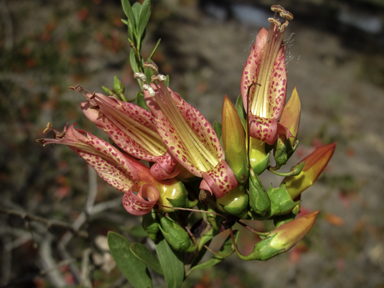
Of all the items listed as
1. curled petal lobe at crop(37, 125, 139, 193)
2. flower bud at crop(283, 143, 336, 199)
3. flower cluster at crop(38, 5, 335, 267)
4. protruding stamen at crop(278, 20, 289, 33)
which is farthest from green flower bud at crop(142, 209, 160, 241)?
protruding stamen at crop(278, 20, 289, 33)

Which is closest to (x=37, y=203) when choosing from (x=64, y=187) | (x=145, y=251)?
(x=64, y=187)

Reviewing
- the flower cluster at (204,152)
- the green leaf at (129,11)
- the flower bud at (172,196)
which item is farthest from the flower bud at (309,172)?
the green leaf at (129,11)

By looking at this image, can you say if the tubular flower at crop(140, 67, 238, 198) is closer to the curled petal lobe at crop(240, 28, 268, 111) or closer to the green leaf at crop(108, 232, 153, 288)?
the curled petal lobe at crop(240, 28, 268, 111)

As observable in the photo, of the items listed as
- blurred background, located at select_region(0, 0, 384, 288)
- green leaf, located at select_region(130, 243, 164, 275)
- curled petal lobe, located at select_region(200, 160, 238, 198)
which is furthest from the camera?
blurred background, located at select_region(0, 0, 384, 288)

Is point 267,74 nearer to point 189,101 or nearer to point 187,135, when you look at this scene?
point 187,135

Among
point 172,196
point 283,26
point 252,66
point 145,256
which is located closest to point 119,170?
point 172,196

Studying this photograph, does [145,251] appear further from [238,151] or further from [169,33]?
[169,33]
